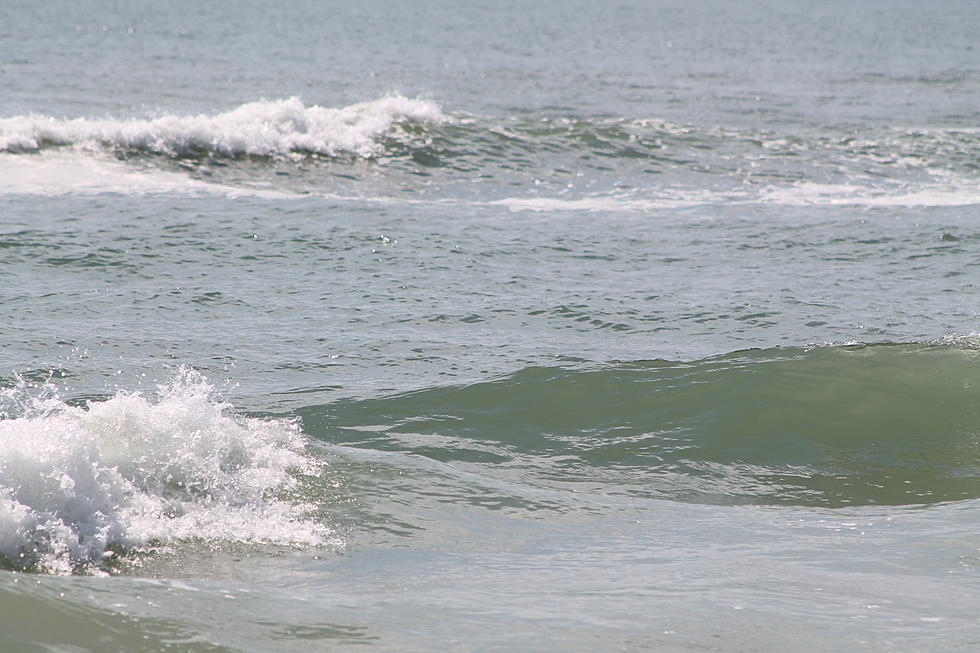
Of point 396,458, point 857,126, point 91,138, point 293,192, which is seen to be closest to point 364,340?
point 396,458

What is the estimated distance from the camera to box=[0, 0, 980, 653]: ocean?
4.00m

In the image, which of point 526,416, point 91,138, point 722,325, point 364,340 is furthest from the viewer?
point 91,138

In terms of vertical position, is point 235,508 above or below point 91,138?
below

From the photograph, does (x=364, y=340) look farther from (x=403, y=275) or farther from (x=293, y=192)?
(x=293, y=192)

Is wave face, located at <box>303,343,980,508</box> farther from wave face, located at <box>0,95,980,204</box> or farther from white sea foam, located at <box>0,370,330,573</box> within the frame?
wave face, located at <box>0,95,980,204</box>

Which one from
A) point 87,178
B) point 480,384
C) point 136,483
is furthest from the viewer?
point 87,178

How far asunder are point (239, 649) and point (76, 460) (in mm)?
1554

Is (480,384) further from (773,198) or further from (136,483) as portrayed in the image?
(773,198)

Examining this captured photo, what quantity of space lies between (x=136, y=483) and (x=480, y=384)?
278 centimetres

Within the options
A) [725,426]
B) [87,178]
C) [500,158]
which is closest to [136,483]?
[725,426]

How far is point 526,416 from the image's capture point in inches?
276

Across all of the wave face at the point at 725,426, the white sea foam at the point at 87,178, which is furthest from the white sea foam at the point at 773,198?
the wave face at the point at 725,426

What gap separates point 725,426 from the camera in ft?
23.1

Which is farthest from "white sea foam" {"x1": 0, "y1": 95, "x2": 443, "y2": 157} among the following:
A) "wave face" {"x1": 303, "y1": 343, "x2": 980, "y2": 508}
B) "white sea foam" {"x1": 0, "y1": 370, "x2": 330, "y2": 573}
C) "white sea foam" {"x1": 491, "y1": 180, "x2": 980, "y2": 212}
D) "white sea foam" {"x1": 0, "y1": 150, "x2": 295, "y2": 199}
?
"white sea foam" {"x1": 0, "y1": 370, "x2": 330, "y2": 573}
